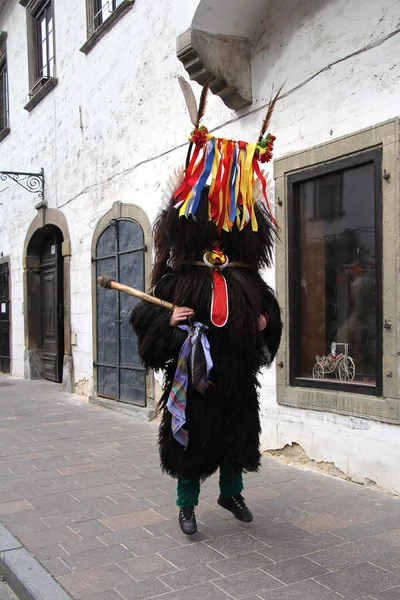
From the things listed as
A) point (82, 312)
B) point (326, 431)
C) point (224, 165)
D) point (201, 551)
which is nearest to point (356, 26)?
point (224, 165)

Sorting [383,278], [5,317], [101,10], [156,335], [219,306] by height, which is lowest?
[5,317]

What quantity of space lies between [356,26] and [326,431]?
10.6 ft

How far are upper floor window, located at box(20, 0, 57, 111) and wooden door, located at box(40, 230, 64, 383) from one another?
264cm

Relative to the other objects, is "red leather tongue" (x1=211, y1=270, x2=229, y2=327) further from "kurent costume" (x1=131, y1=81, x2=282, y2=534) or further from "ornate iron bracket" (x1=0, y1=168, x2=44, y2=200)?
"ornate iron bracket" (x1=0, y1=168, x2=44, y2=200)

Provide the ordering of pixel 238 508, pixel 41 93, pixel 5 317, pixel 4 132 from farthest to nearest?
pixel 5 317 < pixel 4 132 < pixel 41 93 < pixel 238 508

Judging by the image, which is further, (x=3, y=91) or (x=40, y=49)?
(x=3, y=91)

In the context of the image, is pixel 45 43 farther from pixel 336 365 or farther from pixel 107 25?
pixel 336 365

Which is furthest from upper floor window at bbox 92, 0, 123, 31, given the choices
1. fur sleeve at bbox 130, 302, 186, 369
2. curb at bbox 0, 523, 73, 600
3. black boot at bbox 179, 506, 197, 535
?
curb at bbox 0, 523, 73, 600

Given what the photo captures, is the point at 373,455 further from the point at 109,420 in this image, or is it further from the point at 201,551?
the point at 109,420

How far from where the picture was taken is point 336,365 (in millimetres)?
5090

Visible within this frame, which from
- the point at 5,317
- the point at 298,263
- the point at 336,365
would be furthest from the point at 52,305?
the point at 336,365

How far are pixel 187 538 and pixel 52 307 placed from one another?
861cm

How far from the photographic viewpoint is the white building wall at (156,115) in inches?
180

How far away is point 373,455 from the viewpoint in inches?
176
